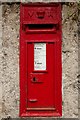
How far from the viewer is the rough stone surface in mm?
6109

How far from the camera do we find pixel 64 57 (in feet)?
20.1

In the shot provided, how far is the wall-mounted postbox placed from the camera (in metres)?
6.05

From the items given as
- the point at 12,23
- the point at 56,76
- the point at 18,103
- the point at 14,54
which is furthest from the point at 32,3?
the point at 18,103

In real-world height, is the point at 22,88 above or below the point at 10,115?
above

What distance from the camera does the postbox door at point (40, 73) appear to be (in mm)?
6103

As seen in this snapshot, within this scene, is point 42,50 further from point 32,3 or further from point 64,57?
point 32,3

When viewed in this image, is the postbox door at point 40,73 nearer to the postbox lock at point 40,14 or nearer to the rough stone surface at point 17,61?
the rough stone surface at point 17,61

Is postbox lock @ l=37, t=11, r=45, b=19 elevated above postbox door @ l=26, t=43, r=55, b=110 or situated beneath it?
elevated above

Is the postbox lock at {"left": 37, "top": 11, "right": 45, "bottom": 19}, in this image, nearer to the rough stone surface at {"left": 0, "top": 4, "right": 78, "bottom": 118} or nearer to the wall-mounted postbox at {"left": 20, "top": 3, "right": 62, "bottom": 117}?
the wall-mounted postbox at {"left": 20, "top": 3, "right": 62, "bottom": 117}

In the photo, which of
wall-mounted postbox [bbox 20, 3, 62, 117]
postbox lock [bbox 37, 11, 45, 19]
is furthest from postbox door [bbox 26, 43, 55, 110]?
postbox lock [bbox 37, 11, 45, 19]

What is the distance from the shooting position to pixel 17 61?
6.14m

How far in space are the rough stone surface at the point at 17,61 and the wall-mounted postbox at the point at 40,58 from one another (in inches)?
3.4

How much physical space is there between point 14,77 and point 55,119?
0.98 meters

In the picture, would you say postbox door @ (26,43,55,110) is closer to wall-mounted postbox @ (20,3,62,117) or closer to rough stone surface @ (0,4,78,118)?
wall-mounted postbox @ (20,3,62,117)
